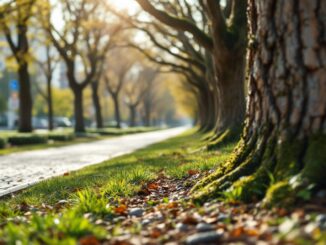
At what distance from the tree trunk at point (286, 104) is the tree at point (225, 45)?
741 centimetres

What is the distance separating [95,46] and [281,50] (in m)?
34.7

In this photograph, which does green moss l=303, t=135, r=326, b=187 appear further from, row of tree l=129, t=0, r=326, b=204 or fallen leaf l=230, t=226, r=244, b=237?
fallen leaf l=230, t=226, r=244, b=237

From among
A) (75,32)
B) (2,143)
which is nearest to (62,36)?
(75,32)

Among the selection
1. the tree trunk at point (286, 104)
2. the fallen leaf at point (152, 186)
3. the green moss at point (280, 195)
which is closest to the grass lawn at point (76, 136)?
the fallen leaf at point (152, 186)

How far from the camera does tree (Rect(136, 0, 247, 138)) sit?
42.2 ft

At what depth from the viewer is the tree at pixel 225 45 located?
12.9m

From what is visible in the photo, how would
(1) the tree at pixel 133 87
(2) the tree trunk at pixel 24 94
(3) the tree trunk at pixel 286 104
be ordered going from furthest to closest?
(1) the tree at pixel 133 87, (2) the tree trunk at pixel 24 94, (3) the tree trunk at pixel 286 104

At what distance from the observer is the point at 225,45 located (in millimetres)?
13703

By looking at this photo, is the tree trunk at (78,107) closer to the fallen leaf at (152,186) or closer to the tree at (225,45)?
the tree at (225,45)

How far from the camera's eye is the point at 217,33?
528 inches

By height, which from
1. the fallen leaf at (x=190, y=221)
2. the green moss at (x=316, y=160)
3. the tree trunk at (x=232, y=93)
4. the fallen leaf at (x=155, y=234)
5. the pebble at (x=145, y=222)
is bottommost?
the pebble at (x=145, y=222)

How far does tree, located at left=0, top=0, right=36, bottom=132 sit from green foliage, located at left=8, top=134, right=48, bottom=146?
110 inches

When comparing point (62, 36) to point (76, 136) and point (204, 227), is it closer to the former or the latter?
point (76, 136)

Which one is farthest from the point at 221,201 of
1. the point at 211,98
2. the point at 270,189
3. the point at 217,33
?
the point at 211,98
